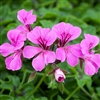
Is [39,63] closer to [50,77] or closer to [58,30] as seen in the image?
[58,30]

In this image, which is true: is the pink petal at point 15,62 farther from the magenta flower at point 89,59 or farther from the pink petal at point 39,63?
the magenta flower at point 89,59

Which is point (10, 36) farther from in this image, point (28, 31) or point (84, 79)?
point (84, 79)

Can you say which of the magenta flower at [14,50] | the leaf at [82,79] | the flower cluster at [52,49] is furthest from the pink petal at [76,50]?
the leaf at [82,79]

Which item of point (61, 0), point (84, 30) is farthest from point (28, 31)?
point (61, 0)

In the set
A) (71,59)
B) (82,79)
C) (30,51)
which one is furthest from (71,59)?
(82,79)

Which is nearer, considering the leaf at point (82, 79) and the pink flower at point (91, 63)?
the pink flower at point (91, 63)

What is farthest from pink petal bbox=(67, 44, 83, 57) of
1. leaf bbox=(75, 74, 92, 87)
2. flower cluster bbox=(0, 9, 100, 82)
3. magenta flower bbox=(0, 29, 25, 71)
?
leaf bbox=(75, 74, 92, 87)

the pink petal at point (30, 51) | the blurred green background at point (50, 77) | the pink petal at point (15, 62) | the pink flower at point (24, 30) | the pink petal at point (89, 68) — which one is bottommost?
the blurred green background at point (50, 77)
